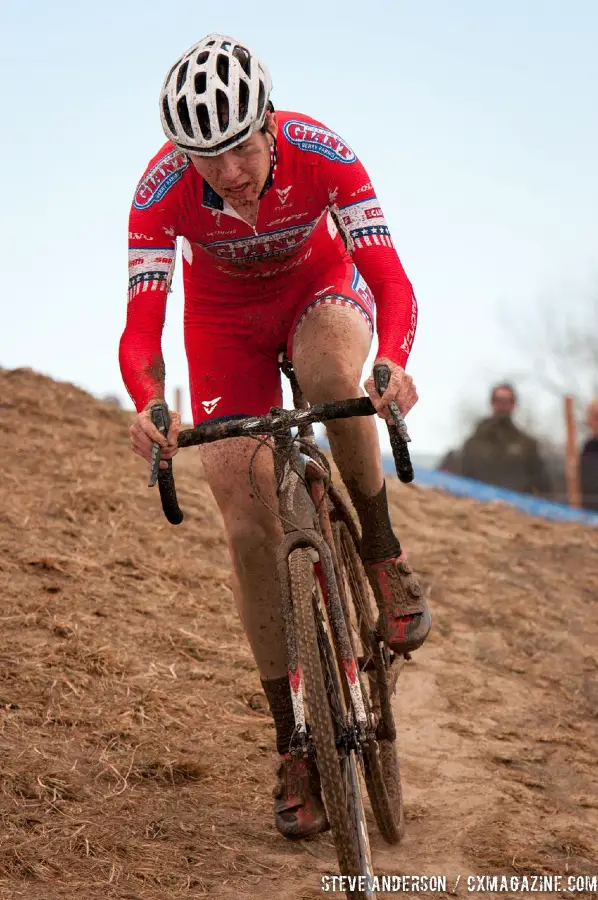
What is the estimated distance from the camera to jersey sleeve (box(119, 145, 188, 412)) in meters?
4.14

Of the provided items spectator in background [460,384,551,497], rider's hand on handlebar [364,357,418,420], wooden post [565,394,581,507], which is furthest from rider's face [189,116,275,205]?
wooden post [565,394,581,507]

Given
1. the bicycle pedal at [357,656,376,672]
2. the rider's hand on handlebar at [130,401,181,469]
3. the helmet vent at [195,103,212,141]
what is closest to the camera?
the rider's hand on handlebar at [130,401,181,469]

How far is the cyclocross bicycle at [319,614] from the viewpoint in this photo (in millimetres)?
3441

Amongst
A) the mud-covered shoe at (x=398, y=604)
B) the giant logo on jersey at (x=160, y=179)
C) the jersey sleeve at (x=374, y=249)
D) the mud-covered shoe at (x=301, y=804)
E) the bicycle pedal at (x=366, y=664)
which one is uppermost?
the giant logo on jersey at (x=160, y=179)

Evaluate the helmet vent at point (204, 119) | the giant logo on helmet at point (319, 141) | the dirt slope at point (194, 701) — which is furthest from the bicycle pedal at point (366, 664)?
the helmet vent at point (204, 119)

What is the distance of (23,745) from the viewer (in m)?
4.91

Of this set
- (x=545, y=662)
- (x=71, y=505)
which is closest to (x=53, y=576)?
(x=71, y=505)

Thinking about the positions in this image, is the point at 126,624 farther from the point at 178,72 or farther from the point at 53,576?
the point at 178,72

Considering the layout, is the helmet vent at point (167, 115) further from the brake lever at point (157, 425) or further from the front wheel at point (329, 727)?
the front wheel at point (329, 727)

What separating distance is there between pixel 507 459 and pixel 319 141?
7.97 m

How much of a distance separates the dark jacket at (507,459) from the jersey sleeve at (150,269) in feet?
25.5

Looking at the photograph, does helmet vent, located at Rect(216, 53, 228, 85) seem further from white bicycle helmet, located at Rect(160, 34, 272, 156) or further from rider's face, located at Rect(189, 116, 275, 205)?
rider's face, located at Rect(189, 116, 275, 205)

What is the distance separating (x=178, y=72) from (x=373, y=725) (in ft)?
7.95

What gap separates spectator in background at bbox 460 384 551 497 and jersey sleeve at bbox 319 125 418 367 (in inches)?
295
